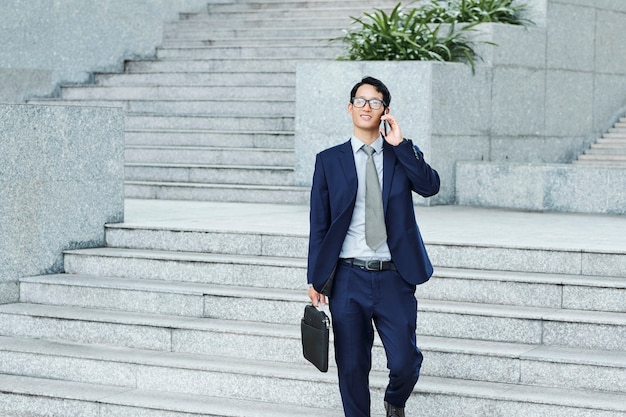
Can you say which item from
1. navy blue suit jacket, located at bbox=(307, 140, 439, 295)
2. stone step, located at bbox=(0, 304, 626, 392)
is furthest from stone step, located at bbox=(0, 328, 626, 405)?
navy blue suit jacket, located at bbox=(307, 140, 439, 295)

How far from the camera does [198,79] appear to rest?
1487 centimetres

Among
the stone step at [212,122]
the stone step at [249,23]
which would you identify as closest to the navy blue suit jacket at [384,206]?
the stone step at [212,122]

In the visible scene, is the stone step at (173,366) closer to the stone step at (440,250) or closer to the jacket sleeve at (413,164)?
the stone step at (440,250)

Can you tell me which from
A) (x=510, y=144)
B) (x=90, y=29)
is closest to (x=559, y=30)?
(x=510, y=144)

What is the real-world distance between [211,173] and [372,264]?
689cm

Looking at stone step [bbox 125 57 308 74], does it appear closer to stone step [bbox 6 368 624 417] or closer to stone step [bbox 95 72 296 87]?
stone step [bbox 95 72 296 87]

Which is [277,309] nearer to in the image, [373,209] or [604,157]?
[373,209]

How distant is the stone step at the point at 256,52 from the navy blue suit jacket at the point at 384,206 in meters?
8.63

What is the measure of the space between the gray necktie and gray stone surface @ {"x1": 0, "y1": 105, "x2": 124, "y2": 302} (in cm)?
378

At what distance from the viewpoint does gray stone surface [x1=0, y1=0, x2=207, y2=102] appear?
14.2m

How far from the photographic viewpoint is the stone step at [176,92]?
14.2 metres

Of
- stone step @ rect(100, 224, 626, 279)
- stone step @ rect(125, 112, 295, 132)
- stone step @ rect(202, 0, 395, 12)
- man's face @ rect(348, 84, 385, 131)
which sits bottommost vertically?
stone step @ rect(100, 224, 626, 279)

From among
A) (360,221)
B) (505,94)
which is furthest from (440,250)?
(505,94)

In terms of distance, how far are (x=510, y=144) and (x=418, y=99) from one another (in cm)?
182
